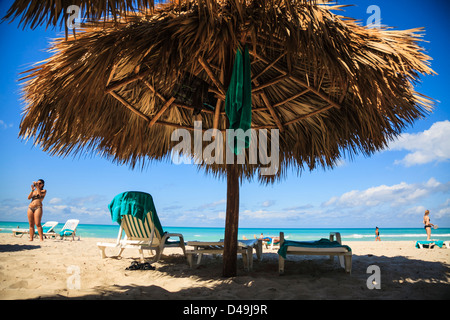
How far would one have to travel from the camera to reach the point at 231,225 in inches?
125

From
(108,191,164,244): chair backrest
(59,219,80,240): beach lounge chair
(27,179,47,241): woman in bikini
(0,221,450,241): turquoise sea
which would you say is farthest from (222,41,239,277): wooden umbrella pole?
(0,221,450,241): turquoise sea

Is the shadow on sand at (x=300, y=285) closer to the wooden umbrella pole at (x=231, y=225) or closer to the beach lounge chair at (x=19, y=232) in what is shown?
the wooden umbrella pole at (x=231, y=225)

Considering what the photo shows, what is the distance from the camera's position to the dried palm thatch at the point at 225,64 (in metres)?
2.57

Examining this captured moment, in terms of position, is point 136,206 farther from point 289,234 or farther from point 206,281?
point 289,234

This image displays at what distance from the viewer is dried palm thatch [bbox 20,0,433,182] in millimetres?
2570

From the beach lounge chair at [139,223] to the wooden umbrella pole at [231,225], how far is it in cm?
120

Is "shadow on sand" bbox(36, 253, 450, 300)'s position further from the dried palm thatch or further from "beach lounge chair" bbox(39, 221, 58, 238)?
"beach lounge chair" bbox(39, 221, 58, 238)

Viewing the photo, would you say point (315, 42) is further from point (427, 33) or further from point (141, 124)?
point (141, 124)

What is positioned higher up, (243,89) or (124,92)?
(124,92)

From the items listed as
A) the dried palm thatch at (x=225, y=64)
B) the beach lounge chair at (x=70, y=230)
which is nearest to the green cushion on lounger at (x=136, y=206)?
the dried palm thatch at (x=225, y=64)

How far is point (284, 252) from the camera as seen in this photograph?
3182mm

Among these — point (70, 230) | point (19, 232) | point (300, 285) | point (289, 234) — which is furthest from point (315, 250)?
point (289, 234)
